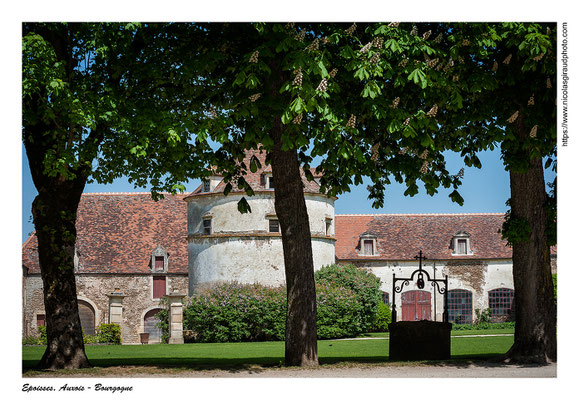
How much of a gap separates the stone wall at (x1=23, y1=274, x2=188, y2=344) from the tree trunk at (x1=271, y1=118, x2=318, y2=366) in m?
27.0

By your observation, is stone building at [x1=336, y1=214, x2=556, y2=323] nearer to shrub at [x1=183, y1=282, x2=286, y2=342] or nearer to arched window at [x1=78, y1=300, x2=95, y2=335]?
shrub at [x1=183, y1=282, x2=286, y2=342]

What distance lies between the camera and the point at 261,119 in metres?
11.7

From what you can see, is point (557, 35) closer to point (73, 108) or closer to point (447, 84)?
point (447, 84)

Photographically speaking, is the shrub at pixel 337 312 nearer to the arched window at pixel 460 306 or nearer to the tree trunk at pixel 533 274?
the arched window at pixel 460 306

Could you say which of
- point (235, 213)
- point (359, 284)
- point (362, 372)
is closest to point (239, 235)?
Result: point (235, 213)

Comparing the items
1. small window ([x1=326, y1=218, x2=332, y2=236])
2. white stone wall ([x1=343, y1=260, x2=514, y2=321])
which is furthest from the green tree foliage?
white stone wall ([x1=343, y1=260, x2=514, y2=321])

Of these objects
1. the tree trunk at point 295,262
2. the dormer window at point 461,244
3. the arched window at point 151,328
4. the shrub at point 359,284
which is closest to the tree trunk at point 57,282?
the tree trunk at point 295,262

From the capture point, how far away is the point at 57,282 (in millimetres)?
13641

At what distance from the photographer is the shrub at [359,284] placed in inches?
1339

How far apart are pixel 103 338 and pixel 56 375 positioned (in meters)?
22.8

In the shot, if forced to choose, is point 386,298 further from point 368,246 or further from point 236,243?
point 236,243

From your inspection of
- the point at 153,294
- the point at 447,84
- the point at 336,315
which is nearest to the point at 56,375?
the point at 447,84

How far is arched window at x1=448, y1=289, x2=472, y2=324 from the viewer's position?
1645 inches

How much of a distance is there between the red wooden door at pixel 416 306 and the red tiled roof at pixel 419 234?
7.94 ft
